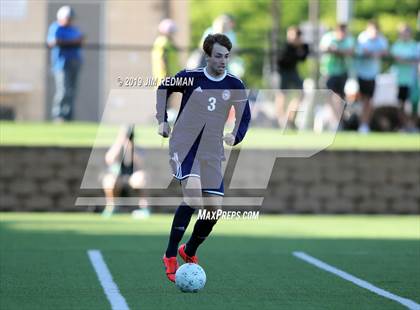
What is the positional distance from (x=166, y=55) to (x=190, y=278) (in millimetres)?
13371

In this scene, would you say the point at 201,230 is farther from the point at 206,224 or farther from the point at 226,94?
the point at 226,94

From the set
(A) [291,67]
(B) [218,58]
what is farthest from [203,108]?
(A) [291,67]

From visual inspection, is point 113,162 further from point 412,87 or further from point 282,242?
point 412,87

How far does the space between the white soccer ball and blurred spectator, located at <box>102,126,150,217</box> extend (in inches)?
397

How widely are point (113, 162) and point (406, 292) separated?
10.6 metres

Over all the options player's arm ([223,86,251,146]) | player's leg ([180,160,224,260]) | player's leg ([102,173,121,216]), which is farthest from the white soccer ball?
player's leg ([102,173,121,216])

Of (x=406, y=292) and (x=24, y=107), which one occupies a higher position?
(x=406, y=292)

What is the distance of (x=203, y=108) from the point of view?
10.9 metres

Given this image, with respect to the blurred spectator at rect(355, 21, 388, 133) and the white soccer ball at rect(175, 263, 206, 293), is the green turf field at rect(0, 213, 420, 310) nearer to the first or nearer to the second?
the white soccer ball at rect(175, 263, 206, 293)

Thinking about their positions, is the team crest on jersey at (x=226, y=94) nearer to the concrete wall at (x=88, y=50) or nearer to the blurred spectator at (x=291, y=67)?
the concrete wall at (x=88, y=50)

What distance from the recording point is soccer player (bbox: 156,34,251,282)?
A: 1070 cm

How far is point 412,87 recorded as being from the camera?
25328 millimetres

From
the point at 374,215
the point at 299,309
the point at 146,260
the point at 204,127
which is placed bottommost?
the point at 374,215

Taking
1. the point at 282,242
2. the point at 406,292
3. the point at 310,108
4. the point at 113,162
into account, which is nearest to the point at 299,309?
the point at 406,292
